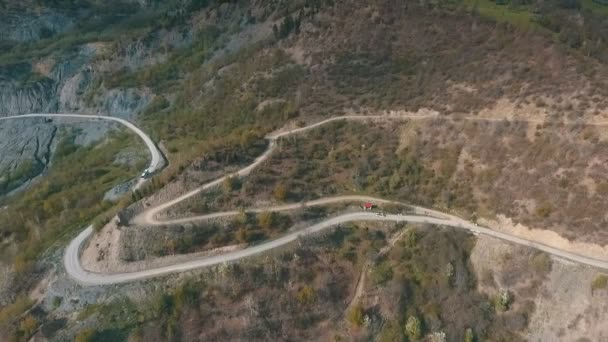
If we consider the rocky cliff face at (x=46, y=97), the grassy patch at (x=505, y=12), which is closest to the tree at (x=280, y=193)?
the grassy patch at (x=505, y=12)

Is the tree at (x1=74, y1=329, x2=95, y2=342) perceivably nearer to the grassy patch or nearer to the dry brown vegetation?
the dry brown vegetation

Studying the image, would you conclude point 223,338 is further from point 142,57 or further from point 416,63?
point 142,57

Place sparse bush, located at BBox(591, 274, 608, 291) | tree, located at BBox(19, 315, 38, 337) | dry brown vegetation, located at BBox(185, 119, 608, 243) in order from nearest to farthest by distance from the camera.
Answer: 1. sparse bush, located at BBox(591, 274, 608, 291)
2. tree, located at BBox(19, 315, 38, 337)
3. dry brown vegetation, located at BBox(185, 119, 608, 243)

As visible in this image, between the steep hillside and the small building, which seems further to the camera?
the small building

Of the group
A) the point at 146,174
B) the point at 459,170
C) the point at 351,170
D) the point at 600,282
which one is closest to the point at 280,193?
the point at 351,170

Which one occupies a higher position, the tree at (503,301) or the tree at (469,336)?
the tree at (503,301)

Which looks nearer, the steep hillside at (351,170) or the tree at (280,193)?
the steep hillside at (351,170)

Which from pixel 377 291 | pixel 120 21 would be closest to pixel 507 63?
pixel 377 291

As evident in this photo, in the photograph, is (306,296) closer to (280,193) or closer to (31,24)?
(280,193)

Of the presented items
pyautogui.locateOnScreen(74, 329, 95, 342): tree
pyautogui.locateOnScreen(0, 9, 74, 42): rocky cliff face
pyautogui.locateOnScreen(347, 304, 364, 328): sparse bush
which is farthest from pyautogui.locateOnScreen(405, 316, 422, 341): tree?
pyautogui.locateOnScreen(0, 9, 74, 42): rocky cliff face

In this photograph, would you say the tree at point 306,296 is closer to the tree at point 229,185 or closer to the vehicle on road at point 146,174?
the tree at point 229,185
